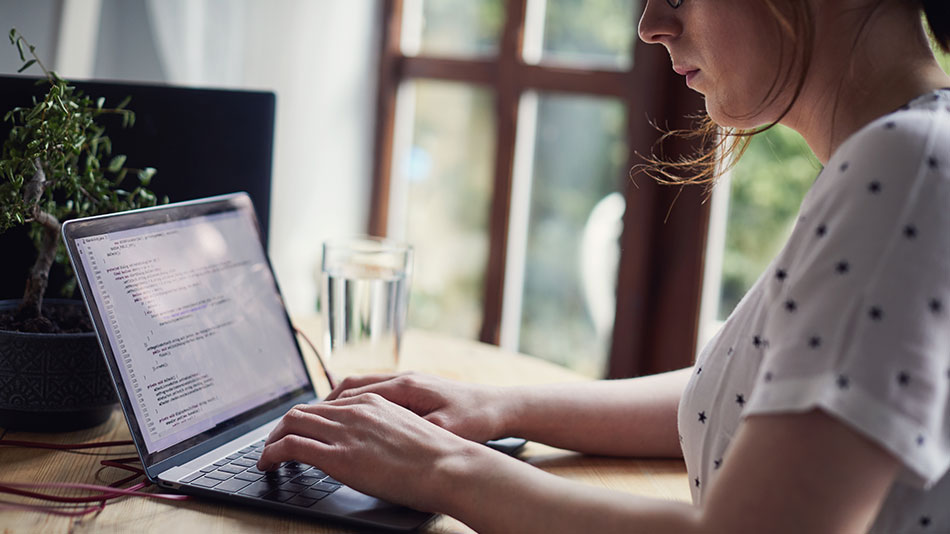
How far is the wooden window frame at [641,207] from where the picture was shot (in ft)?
7.07

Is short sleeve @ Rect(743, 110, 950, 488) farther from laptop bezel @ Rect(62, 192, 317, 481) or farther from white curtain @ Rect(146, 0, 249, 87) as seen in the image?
white curtain @ Rect(146, 0, 249, 87)

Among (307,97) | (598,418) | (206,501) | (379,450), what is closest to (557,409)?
(598,418)

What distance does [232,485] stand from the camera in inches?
29.7

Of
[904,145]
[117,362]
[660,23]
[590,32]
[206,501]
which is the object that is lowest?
[206,501]

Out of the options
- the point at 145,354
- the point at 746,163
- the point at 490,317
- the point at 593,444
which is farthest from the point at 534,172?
the point at 145,354

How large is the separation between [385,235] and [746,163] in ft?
3.77

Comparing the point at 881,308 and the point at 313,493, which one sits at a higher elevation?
the point at 881,308

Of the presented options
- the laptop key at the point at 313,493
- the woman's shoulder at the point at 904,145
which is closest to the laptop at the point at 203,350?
the laptop key at the point at 313,493

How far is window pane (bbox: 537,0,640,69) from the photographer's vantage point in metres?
2.27

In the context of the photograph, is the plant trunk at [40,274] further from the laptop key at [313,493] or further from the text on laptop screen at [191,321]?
the laptop key at [313,493]

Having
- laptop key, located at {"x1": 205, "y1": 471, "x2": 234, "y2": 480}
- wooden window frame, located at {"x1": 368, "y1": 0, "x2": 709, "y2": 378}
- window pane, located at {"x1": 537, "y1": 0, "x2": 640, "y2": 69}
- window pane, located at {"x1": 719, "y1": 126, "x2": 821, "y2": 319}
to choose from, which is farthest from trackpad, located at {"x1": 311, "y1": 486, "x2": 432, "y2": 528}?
window pane, located at {"x1": 537, "y1": 0, "x2": 640, "y2": 69}

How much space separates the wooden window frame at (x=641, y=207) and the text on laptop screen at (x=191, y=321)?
47.1 inches

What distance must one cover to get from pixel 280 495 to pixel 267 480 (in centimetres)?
4

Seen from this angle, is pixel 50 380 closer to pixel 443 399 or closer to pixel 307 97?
pixel 443 399
